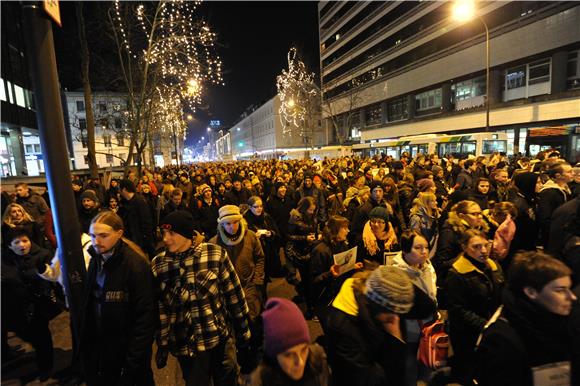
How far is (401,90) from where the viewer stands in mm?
47969

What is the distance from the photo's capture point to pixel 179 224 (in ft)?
9.21

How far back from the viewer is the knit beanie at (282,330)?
6.43 ft

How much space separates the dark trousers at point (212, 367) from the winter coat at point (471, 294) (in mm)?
2045


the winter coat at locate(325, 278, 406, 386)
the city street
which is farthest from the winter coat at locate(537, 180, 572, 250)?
the winter coat at locate(325, 278, 406, 386)

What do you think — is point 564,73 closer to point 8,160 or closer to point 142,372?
point 142,372

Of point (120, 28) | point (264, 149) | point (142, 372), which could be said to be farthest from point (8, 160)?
point (264, 149)

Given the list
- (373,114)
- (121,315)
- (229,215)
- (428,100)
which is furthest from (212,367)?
(373,114)

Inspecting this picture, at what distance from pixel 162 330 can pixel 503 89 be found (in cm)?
4013

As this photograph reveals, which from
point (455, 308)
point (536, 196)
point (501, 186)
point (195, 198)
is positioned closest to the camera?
point (455, 308)

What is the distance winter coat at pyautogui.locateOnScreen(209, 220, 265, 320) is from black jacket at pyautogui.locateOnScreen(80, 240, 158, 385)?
1.21 metres

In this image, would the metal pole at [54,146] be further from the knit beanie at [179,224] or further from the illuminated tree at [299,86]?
the illuminated tree at [299,86]

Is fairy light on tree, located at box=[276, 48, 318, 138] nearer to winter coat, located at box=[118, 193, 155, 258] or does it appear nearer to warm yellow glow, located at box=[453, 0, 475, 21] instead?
warm yellow glow, located at box=[453, 0, 475, 21]

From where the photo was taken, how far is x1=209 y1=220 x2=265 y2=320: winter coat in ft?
12.9

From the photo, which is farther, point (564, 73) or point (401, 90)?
point (401, 90)
